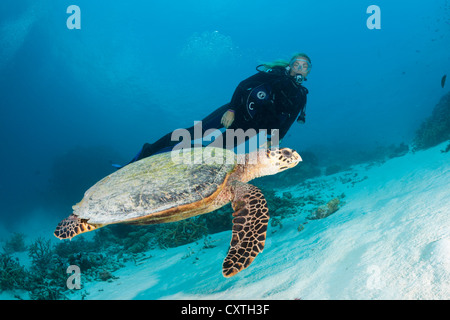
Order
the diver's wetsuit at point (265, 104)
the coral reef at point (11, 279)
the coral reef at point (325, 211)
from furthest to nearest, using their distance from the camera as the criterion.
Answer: the diver's wetsuit at point (265, 104), the coral reef at point (325, 211), the coral reef at point (11, 279)

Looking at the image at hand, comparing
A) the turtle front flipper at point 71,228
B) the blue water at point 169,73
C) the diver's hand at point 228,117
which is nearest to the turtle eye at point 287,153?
the diver's hand at point 228,117

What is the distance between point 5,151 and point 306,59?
7245 cm

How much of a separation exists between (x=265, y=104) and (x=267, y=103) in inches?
2.4

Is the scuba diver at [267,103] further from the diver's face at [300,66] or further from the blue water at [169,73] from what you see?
the blue water at [169,73]

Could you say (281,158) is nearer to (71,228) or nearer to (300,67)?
(300,67)

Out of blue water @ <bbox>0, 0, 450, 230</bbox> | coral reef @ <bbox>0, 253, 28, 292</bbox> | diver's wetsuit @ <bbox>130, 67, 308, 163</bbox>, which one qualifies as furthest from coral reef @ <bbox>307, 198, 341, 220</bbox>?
blue water @ <bbox>0, 0, 450, 230</bbox>

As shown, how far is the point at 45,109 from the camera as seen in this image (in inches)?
2463

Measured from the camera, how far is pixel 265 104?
5871 mm

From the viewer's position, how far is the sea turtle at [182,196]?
3003 millimetres

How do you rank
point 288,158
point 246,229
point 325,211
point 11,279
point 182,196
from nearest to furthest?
point 246,229 < point 182,196 < point 288,158 < point 11,279 < point 325,211

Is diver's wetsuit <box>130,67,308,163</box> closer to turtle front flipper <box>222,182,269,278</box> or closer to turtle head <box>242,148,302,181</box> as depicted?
turtle head <box>242,148,302,181</box>

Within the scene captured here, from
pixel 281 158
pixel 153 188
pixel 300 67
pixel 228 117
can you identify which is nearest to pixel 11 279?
pixel 153 188

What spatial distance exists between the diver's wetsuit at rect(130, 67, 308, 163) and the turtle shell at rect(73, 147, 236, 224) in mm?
2282

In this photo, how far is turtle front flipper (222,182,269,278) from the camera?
2.52 metres
